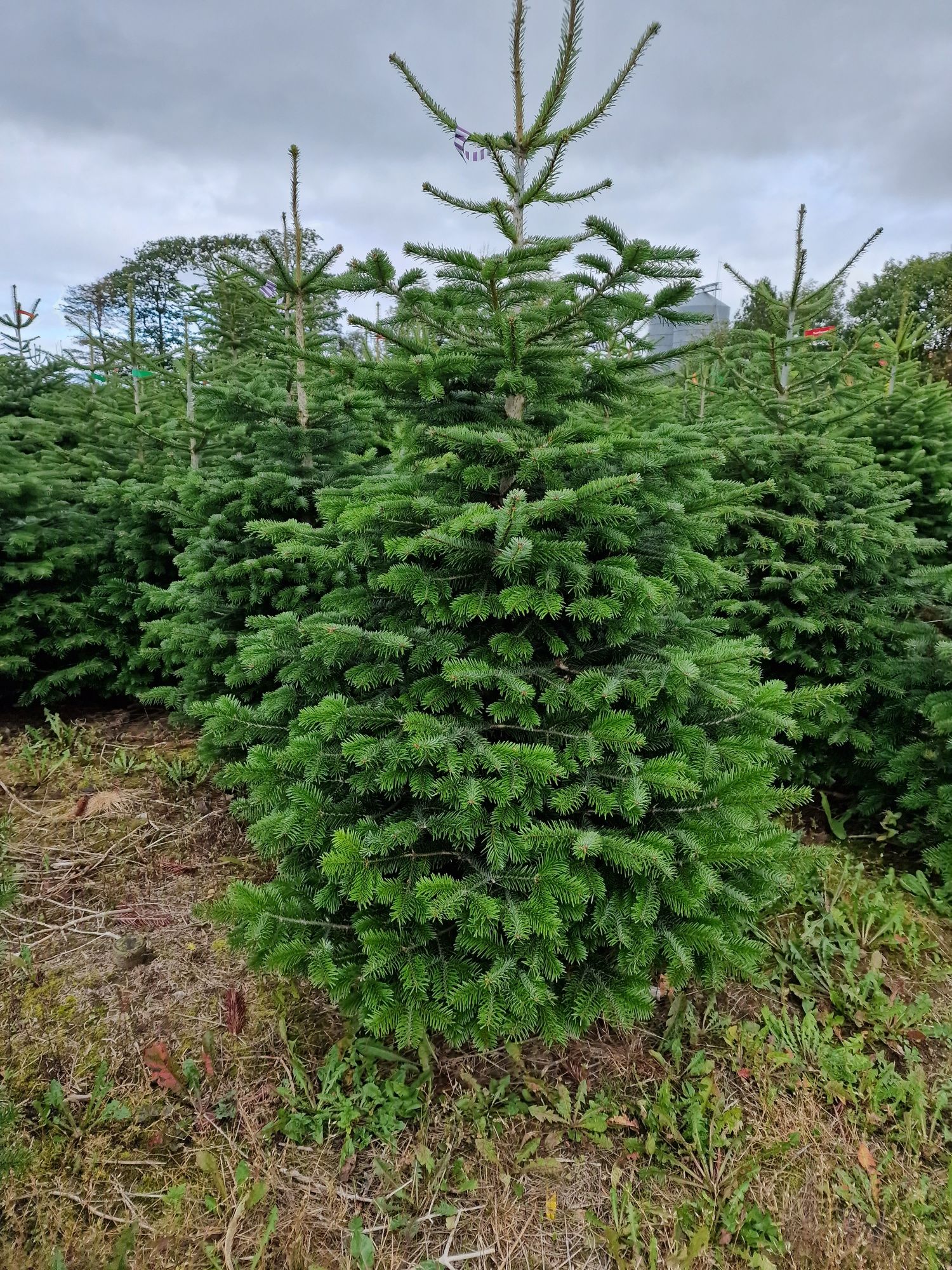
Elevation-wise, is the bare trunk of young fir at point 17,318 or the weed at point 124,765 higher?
the bare trunk of young fir at point 17,318

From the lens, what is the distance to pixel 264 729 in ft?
7.71

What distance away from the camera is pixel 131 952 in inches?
95.3

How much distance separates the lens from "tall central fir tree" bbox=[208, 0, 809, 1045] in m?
1.76

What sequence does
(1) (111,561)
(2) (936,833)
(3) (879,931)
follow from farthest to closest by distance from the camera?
(1) (111,561) → (2) (936,833) → (3) (879,931)

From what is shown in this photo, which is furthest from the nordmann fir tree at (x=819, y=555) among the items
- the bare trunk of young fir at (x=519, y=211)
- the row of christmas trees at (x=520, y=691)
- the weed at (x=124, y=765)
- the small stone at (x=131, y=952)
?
the weed at (x=124, y=765)

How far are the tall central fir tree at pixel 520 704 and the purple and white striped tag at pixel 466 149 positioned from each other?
19 millimetres

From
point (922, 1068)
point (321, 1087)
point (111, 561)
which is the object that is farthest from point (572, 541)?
point (111, 561)

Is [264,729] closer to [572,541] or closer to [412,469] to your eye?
[412,469]

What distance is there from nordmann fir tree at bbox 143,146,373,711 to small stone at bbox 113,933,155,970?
1337 millimetres

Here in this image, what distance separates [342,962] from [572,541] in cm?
152

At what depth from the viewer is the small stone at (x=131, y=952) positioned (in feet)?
7.90

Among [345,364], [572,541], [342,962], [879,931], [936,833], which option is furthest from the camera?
[936,833]

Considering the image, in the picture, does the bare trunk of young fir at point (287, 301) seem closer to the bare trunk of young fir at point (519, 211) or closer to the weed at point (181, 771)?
the bare trunk of young fir at point (519, 211)

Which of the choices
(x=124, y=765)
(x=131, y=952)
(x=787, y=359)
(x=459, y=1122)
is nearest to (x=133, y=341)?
(x=124, y=765)
